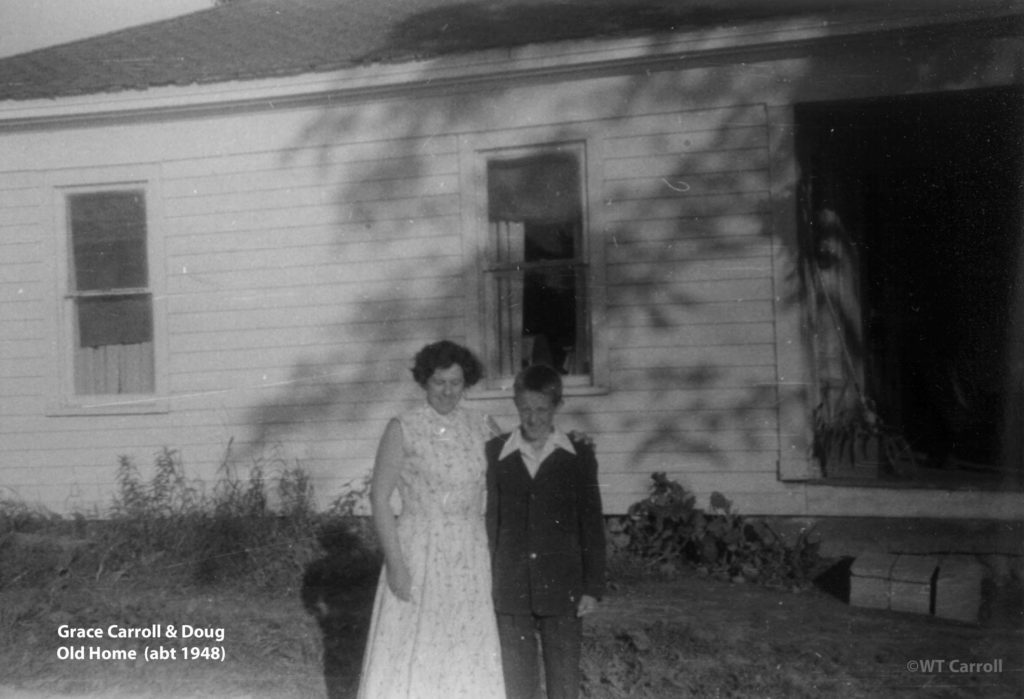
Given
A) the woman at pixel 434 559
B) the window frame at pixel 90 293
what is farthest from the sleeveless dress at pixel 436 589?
the window frame at pixel 90 293

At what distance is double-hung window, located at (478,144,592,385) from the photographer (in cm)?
732

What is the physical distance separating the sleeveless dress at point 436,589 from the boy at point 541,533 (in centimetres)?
10

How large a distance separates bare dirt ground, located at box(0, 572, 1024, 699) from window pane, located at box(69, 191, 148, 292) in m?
2.66

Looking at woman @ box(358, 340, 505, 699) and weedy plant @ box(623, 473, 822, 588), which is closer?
woman @ box(358, 340, 505, 699)

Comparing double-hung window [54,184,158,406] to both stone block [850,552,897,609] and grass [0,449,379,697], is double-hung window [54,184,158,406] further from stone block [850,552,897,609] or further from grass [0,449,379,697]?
stone block [850,552,897,609]

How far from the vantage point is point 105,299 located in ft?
26.4

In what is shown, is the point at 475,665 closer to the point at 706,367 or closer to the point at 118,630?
the point at 118,630

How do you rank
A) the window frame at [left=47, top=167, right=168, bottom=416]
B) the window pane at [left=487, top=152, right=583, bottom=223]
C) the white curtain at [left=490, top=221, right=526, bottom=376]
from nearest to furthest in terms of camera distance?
the window pane at [left=487, top=152, right=583, bottom=223] → the white curtain at [left=490, top=221, right=526, bottom=376] → the window frame at [left=47, top=167, right=168, bottom=416]

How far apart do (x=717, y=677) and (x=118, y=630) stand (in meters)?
3.05

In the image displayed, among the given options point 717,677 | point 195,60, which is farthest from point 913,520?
point 195,60

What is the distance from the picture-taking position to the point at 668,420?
7.06 m

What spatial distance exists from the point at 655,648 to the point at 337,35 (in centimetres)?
531

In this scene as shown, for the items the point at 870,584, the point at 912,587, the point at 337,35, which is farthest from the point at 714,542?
the point at 337,35
